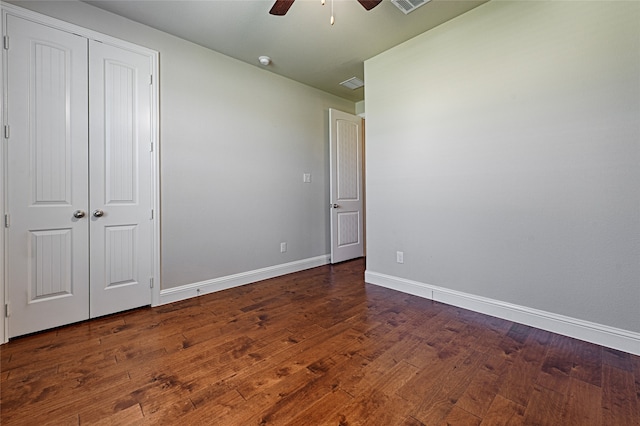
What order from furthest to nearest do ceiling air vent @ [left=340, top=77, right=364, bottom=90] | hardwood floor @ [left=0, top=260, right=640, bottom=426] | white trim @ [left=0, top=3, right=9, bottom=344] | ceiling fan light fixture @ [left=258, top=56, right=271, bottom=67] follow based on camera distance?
ceiling air vent @ [left=340, top=77, right=364, bottom=90], ceiling fan light fixture @ [left=258, top=56, right=271, bottom=67], white trim @ [left=0, top=3, right=9, bottom=344], hardwood floor @ [left=0, top=260, right=640, bottom=426]

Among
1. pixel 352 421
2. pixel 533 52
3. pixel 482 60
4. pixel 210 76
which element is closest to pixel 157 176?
pixel 210 76

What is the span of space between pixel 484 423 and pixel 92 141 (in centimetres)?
320

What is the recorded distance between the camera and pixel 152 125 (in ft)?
8.40

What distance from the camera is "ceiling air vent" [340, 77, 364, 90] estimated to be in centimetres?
373

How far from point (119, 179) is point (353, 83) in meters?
3.06

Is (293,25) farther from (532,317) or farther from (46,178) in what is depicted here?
(532,317)

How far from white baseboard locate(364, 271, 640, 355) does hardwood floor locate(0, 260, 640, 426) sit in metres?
0.07

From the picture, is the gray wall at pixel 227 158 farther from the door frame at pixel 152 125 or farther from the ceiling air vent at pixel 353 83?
the ceiling air vent at pixel 353 83

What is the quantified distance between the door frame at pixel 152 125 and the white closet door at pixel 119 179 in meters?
0.04

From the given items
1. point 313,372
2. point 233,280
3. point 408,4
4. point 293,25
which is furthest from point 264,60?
point 313,372

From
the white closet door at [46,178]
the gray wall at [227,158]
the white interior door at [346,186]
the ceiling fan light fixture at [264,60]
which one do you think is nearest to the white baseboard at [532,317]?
the white interior door at [346,186]

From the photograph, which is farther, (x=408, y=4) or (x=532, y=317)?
(x=408, y=4)

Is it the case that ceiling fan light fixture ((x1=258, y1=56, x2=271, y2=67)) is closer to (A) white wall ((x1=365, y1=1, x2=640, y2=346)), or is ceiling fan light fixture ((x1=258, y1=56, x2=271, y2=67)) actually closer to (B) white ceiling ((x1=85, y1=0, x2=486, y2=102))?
(B) white ceiling ((x1=85, y1=0, x2=486, y2=102))

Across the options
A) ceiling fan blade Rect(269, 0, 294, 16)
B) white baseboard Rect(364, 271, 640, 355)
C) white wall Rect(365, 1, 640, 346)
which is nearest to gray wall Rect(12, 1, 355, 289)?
white wall Rect(365, 1, 640, 346)
